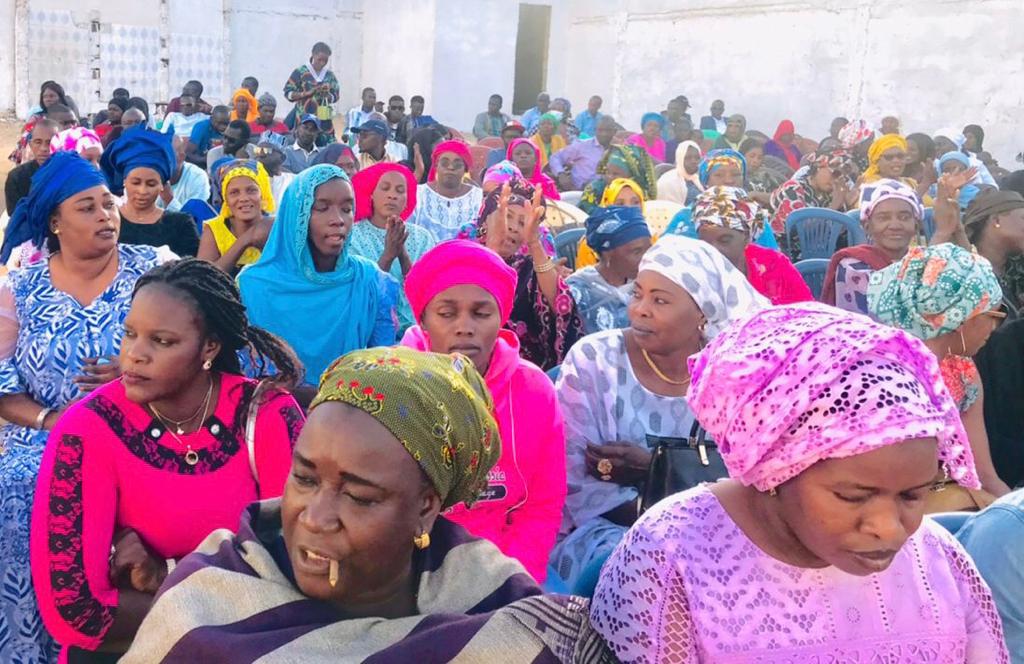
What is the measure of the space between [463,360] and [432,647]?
0.58 m

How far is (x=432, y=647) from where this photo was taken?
1.71 metres

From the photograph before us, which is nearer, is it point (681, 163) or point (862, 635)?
point (862, 635)

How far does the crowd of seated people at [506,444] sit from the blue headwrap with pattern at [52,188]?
0.05ft

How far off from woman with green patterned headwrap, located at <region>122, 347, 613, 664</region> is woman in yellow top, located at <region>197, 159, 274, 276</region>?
404 centimetres

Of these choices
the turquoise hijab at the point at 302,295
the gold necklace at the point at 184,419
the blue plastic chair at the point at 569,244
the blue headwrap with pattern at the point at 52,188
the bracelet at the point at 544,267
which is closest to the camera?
the gold necklace at the point at 184,419

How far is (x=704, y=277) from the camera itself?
3.39 m

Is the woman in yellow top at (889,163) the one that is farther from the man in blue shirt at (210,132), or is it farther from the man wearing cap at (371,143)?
the man in blue shirt at (210,132)

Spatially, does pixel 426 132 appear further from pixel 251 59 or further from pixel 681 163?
pixel 251 59

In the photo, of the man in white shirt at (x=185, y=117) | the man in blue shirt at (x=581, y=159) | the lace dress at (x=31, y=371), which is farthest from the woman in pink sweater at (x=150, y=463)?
the man in white shirt at (x=185, y=117)

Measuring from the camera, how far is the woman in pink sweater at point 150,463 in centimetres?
246

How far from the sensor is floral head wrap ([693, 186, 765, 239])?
512 cm

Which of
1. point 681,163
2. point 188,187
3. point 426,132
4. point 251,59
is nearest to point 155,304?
point 188,187

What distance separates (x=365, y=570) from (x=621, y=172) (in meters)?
7.24

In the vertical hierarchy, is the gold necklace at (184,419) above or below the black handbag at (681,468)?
above
